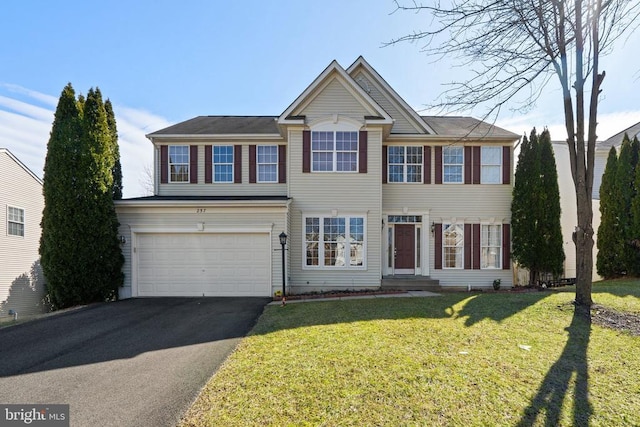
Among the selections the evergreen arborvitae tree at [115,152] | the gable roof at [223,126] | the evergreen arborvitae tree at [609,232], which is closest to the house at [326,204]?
the gable roof at [223,126]

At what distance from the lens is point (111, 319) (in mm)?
7969

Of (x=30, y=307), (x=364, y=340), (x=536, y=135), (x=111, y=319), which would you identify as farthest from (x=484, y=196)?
(x=30, y=307)

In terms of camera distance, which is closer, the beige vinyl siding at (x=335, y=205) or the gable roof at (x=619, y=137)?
the beige vinyl siding at (x=335, y=205)

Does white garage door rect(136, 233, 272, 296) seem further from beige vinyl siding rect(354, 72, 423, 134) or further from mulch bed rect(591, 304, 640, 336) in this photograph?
mulch bed rect(591, 304, 640, 336)

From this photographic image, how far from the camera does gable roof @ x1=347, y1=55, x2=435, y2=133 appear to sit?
12.8 m

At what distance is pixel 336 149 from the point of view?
11.4 m

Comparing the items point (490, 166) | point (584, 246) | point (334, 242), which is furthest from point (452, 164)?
point (584, 246)

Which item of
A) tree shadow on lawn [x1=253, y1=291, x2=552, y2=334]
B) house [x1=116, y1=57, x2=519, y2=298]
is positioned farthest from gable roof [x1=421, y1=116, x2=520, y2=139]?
tree shadow on lawn [x1=253, y1=291, x2=552, y2=334]

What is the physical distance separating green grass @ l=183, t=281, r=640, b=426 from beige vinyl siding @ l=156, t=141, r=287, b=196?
6.29 metres

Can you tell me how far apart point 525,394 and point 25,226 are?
18323 millimetres

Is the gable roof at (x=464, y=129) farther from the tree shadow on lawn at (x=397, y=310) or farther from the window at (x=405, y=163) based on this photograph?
the tree shadow on lawn at (x=397, y=310)

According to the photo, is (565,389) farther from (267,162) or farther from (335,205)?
(267,162)

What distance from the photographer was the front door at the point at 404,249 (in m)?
12.5

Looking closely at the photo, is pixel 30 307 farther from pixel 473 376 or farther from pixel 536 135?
pixel 536 135
